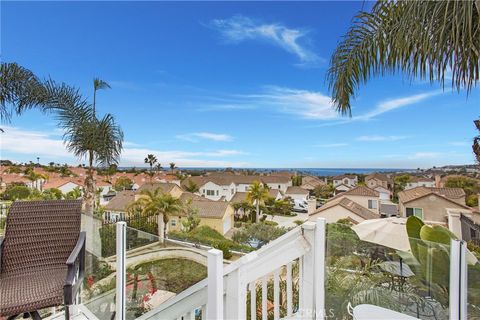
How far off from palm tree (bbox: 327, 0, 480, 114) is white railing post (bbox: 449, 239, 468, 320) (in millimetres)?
1400

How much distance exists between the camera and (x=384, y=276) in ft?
5.99

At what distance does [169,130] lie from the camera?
1962cm

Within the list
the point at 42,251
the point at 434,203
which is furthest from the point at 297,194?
the point at 42,251

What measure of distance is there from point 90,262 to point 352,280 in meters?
2.39

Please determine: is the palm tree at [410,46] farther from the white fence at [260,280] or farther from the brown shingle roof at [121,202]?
the brown shingle roof at [121,202]

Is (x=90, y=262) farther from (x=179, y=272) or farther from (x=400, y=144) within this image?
(x=400, y=144)

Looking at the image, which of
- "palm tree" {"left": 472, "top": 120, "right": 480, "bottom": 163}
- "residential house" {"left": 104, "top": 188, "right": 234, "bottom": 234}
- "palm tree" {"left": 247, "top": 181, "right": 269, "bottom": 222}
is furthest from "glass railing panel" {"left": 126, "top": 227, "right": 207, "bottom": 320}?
"palm tree" {"left": 247, "top": 181, "right": 269, "bottom": 222}

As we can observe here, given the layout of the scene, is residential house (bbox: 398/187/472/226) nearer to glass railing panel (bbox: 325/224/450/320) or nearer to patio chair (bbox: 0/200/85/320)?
glass railing panel (bbox: 325/224/450/320)

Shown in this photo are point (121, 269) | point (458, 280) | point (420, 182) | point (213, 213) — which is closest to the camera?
point (458, 280)

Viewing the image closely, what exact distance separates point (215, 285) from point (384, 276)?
1.43m

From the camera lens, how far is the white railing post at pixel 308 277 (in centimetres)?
137

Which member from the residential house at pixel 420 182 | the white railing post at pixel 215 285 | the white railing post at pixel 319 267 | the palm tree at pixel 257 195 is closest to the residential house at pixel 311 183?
the residential house at pixel 420 182

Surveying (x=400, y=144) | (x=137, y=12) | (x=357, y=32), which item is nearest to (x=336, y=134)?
(x=400, y=144)

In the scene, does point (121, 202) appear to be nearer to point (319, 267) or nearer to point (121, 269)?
point (121, 269)
